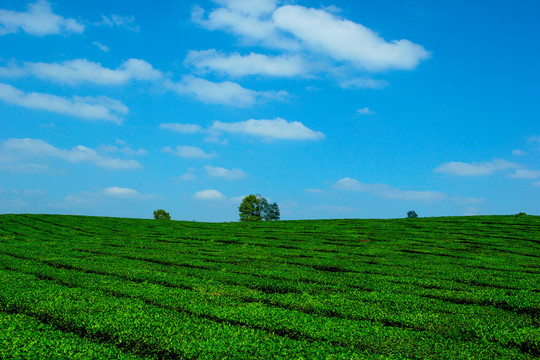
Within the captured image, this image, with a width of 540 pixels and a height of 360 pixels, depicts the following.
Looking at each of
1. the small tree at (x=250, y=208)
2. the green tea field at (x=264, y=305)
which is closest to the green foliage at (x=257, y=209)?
the small tree at (x=250, y=208)

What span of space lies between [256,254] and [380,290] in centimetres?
1002

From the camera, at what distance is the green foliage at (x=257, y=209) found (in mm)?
95125

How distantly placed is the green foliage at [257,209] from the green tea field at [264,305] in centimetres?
7153

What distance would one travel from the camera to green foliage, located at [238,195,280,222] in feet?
312

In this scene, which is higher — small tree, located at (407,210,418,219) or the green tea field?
small tree, located at (407,210,418,219)

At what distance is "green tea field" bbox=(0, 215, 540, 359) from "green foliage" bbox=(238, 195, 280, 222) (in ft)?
235

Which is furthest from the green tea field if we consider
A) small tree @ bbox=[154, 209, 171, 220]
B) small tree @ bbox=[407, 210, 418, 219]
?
small tree @ bbox=[154, 209, 171, 220]

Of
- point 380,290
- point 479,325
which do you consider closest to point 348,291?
point 380,290

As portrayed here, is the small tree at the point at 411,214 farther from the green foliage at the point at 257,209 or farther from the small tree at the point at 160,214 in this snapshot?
the small tree at the point at 160,214

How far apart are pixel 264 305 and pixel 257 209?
8543 centimetres

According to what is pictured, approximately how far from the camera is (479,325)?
9.95 m

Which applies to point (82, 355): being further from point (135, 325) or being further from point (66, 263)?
point (66, 263)

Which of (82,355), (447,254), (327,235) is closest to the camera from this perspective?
(82,355)

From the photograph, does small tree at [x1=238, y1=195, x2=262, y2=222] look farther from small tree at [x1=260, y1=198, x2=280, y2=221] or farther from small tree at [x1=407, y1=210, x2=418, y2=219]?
small tree at [x1=407, y1=210, x2=418, y2=219]
